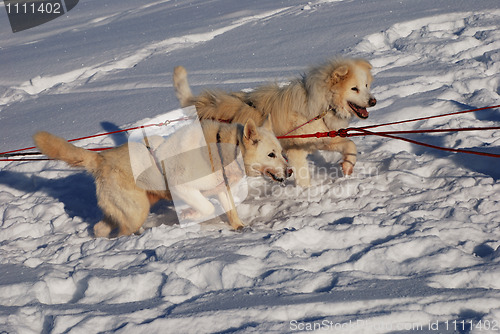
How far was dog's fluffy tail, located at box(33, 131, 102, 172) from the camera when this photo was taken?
3.49 m

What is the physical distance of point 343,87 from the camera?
436 cm

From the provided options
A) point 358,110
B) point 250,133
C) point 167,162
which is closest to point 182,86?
point 167,162

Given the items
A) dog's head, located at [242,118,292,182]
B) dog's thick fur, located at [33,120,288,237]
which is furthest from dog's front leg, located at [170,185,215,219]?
dog's head, located at [242,118,292,182]

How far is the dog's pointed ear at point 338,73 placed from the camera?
429 cm

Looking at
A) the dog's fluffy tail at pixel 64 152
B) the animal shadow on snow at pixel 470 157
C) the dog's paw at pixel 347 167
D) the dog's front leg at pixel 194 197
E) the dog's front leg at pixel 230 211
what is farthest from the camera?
the dog's paw at pixel 347 167

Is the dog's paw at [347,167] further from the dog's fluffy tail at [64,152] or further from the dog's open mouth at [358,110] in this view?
the dog's fluffy tail at [64,152]

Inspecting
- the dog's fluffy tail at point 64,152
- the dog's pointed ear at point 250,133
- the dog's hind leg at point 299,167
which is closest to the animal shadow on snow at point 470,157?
the dog's hind leg at point 299,167

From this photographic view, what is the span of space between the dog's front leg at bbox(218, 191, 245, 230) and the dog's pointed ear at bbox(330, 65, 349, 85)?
1.37 meters

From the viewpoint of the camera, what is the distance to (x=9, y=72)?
10773 millimetres

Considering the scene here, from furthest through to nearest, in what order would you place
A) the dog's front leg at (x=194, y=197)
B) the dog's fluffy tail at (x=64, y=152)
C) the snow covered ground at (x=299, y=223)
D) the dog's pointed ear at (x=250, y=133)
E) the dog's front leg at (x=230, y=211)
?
1. the dog's front leg at (x=230, y=211)
2. the dog's front leg at (x=194, y=197)
3. the dog's pointed ear at (x=250, y=133)
4. the dog's fluffy tail at (x=64, y=152)
5. the snow covered ground at (x=299, y=223)

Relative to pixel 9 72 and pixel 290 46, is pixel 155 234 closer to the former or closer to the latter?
pixel 290 46

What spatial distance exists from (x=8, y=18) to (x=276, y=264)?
20.7 meters

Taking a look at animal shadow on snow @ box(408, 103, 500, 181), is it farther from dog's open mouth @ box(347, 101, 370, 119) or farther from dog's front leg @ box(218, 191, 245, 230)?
dog's front leg @ box(218, 191, 245, 230)

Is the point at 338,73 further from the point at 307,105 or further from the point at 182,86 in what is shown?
the point at 182,86
